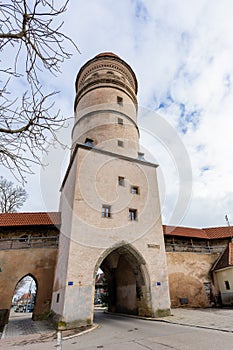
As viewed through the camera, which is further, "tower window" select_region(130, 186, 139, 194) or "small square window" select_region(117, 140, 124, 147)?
"small square window" select_region(117, 140, 124, 147)

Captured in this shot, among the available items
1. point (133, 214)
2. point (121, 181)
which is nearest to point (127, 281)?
point (133, 214)

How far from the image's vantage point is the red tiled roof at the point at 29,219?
541 inches

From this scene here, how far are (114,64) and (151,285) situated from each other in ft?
54.1

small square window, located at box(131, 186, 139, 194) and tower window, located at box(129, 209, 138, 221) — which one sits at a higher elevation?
small square window, located at box(131, 186, 139, 194)

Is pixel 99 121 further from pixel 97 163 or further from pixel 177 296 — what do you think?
pixel 177 296

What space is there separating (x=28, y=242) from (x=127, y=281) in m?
6.57

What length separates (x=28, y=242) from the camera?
43.3 feet

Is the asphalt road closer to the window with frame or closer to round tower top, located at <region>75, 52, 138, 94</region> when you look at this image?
the window with frame

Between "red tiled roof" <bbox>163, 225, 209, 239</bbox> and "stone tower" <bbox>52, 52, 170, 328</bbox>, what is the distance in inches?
177

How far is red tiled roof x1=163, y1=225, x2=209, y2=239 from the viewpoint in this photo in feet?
54.2

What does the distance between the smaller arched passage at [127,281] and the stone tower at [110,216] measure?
4 cm

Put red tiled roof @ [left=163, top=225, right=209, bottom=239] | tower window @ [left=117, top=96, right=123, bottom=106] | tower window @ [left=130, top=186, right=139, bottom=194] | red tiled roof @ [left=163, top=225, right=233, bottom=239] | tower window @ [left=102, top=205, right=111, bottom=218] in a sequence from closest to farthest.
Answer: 1. tower window @ [left=102, top=205, right=111, bottom=218]
2. tower window @ [left=130, top=186, right=139, bottom=194]
3. tower window @ [left=117, top=96, right=123, bottom=106]
4. red tiled roof @ [left=163, top=225, right=209, bottom=239]
5. red tiled roof @ [left=163, top=225, right=233, bottom=239]

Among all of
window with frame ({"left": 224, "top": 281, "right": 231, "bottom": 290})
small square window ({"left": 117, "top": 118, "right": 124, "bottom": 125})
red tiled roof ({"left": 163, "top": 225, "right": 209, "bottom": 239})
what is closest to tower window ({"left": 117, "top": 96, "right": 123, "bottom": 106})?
small square window ({"left": 117, "top": 118, "right": 124, "bottom": 125})

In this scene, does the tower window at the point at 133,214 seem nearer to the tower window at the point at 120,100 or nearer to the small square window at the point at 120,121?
the small square window at the point at 120,121
